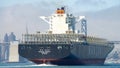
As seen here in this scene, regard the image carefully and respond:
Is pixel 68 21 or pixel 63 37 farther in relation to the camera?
pixel 68 21

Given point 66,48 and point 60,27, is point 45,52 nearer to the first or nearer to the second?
point 66,48

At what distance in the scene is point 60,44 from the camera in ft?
436

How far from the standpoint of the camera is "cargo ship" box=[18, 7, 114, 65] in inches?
5182

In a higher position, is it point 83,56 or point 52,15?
point 52,15

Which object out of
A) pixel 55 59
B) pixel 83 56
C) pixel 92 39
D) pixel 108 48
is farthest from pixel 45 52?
pixel 108 48

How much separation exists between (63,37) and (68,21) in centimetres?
1066

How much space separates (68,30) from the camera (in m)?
144

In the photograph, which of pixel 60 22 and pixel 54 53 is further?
pixel 60 22

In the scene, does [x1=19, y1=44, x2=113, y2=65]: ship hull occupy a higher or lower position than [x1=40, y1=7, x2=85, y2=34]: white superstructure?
lower

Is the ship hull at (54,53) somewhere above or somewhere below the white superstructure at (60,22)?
below

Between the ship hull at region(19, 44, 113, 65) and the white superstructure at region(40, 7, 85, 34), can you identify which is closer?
the ship hull at region(19, 44, 113, 65)

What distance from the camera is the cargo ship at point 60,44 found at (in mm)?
131625

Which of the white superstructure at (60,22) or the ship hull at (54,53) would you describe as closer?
the ship hull at (54,53)

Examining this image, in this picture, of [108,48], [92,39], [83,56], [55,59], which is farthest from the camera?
[108,48]
